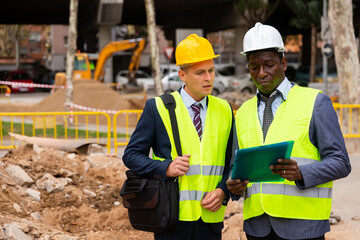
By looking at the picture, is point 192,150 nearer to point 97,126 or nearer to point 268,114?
point 268,114

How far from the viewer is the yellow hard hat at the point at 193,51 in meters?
3.23

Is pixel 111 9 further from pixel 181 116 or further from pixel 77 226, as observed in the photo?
pixel 181 116

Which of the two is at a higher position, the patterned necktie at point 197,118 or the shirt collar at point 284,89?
the shirt collar at point 284,89

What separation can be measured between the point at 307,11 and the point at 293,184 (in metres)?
29.3

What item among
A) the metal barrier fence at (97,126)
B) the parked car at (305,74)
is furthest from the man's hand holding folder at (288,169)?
the parked car at (305,74)

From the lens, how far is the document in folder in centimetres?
262

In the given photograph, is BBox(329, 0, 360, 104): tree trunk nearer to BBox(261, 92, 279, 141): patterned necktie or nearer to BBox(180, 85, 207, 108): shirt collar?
BBox(180, 85, 207, 108): shirt collar

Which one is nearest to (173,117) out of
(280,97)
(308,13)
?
(280,97)

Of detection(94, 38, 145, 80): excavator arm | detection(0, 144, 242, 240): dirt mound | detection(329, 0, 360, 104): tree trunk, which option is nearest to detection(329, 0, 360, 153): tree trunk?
detection(329, 0, 360, 104): tree trunk

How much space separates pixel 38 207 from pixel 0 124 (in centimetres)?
643

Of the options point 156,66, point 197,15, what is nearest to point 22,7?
point 197,15

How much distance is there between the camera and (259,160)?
8.90 ft

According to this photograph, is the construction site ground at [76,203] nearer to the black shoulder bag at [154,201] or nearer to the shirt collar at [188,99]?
the black shoulder bag at [154,201]

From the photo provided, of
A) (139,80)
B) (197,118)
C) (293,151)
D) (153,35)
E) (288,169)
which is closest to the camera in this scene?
(288,169)
